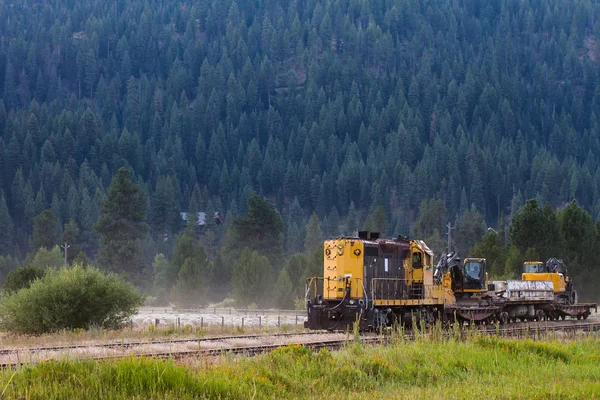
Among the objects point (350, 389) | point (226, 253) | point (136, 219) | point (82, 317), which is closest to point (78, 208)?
point (136, 219)

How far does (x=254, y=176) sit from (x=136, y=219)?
307ft

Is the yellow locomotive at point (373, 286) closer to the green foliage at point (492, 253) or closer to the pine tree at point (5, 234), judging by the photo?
the green foliage at point (492, 253)

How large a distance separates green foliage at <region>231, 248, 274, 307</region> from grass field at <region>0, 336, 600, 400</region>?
59.0 m

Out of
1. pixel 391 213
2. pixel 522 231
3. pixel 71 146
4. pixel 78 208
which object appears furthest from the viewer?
pixel 71 146

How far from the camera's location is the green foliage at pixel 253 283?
260ft

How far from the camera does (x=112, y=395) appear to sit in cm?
1280

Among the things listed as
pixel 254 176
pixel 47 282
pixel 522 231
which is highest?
pixel 254 176

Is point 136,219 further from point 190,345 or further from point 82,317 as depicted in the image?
point 190,345

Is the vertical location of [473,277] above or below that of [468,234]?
below

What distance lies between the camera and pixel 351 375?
16125 mm

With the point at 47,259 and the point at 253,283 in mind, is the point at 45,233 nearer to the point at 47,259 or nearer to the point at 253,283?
the point at 47,259

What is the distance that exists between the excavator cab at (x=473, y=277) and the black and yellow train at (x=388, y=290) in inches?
5.6

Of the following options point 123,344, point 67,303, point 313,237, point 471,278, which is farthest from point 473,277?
point 313,237

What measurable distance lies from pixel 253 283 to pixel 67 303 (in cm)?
4659
